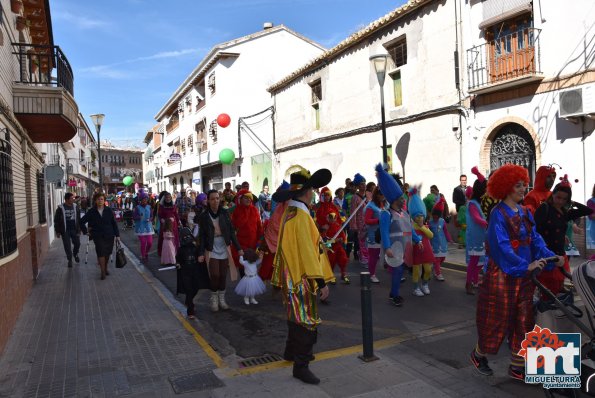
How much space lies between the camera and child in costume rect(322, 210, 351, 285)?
7.79 m

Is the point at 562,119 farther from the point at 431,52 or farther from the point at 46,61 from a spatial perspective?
the point at 46,61

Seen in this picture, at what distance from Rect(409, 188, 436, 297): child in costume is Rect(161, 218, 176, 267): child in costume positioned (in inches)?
235

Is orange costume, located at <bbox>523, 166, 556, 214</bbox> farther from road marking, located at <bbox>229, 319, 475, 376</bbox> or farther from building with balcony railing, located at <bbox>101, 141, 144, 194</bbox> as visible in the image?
building with balcony railing, located at <bbox>101, 141, 144, 194</bbox>

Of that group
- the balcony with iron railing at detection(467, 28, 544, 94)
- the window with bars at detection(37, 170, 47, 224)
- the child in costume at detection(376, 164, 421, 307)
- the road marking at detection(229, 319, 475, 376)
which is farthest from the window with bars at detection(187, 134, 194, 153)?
the road marking at detection(229, 319, 475, 376)

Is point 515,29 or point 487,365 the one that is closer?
point 487,365

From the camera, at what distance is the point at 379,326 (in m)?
5.59

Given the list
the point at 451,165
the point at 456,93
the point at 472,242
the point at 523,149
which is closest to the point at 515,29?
the point at 456,93

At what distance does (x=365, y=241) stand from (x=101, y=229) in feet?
17.7

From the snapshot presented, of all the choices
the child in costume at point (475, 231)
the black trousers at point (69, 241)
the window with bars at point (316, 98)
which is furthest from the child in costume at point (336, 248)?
the window with bars at point (316, 98)

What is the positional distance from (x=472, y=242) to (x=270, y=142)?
17850 millimetres

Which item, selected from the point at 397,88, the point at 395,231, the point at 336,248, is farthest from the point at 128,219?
the point at 395,231

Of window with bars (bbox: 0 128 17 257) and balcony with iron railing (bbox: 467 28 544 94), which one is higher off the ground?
balcony with iron railing (bbox: 467 28 544 94)

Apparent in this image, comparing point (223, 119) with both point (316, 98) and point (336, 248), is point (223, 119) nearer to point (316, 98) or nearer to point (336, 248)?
point (316, 98)

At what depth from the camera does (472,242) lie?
675 cm
